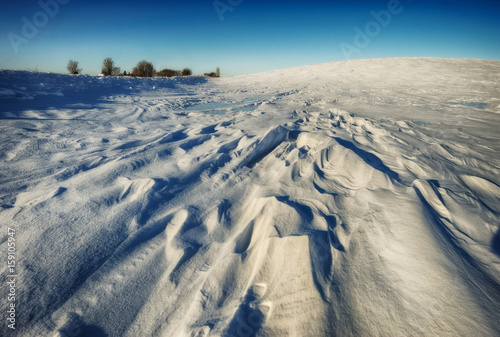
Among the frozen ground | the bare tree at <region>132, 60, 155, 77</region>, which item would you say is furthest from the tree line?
the frozen ground

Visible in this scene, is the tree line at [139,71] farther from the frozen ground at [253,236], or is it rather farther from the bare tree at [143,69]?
the frozen ground at [253,236]

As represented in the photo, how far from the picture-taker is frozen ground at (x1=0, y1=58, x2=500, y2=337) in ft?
3.01

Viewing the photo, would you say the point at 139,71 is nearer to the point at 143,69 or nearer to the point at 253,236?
the point at 143,69

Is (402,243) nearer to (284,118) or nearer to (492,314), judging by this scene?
(492,314)

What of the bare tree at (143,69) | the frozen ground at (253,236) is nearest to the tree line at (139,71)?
the bare tree at (143,69)

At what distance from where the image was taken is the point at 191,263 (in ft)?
3.96

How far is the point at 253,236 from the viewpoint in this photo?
1.35 metres

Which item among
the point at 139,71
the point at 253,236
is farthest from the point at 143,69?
the point at 253,236

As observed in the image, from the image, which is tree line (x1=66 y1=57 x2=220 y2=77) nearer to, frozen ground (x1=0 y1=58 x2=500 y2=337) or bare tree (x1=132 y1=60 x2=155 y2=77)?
bare tree (x1=132 y1=60 x2=155 y2=77)

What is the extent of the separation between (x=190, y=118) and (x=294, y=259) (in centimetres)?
374

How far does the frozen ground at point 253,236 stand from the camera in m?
0.92

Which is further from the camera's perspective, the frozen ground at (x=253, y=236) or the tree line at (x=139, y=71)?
the tree line at (x=139, y=71)

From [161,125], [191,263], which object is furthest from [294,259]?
[161,125]

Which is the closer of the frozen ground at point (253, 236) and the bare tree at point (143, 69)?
the frozen ground at point (253, 236)
